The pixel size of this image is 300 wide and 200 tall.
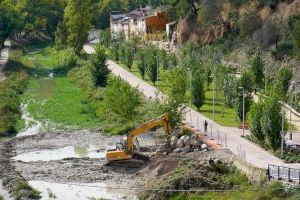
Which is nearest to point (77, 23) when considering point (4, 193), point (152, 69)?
point (152, 69)

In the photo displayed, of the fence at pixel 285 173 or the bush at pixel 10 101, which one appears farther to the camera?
the bush at pixel 10 101

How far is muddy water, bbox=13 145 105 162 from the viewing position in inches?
1833

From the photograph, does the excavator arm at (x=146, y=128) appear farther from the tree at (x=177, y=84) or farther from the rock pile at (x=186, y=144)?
the tree at (x=177, y=84)

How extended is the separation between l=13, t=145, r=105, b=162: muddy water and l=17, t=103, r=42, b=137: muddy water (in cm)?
597

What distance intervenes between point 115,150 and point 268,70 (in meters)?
27.0

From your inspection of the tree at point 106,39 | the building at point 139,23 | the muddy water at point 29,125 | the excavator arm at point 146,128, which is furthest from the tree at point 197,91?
the building at point 139,23

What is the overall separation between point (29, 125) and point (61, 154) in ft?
34.6

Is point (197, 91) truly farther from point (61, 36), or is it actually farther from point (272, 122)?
point (61, 36)

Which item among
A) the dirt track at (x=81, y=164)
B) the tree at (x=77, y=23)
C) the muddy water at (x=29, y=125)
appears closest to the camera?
the dirt track at (x=81, y=164)

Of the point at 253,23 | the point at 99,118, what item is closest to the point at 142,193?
the point at 99,118

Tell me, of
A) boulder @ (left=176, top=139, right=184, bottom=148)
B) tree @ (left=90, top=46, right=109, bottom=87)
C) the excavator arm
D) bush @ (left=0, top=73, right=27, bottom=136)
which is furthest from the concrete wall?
tree @ (left=90, top=46, right=109, bottom=87)

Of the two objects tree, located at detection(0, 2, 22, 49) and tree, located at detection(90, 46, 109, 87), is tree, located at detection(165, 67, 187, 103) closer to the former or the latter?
tree, located at detection(90, 46, 109, 87)

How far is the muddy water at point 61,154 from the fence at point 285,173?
49.6 ft

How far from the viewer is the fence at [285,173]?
33.7 m
